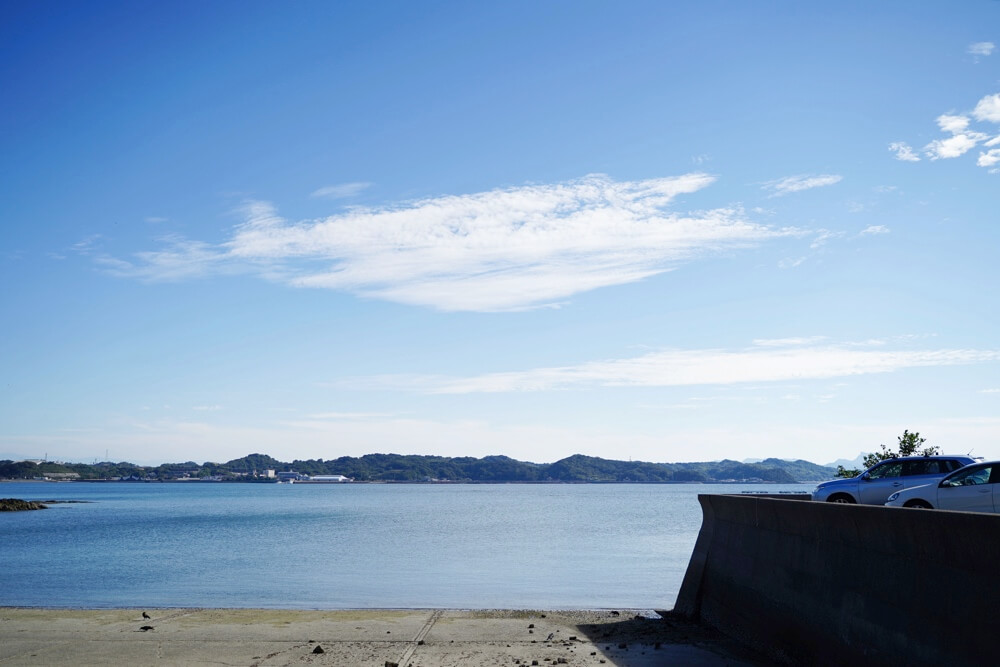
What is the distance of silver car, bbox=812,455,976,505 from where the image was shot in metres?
18.0

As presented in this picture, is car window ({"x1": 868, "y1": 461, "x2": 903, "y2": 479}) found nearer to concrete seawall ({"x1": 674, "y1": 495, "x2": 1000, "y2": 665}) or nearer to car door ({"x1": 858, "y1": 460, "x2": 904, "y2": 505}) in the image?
car door ({"x1": 858, "y1": 460, "x2": 904, "y2": 505})

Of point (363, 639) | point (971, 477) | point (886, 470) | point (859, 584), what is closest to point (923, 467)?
point (886, 470)

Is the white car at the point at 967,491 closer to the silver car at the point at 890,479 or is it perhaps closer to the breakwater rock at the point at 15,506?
the silver car at the point at 890,479

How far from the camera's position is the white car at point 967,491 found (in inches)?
528

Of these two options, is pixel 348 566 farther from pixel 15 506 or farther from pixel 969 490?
pixel 15 506

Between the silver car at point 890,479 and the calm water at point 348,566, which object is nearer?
the silver car at point 890,479

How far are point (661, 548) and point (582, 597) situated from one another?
788 inches

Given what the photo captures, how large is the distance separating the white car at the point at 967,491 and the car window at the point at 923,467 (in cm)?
393

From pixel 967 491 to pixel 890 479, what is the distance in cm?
487

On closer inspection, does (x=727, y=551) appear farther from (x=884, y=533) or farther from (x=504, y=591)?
(x=504, y=591)

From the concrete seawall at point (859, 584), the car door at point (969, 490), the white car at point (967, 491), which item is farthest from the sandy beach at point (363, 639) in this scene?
the car door at point (969, 490)

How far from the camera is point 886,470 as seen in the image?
746 inches

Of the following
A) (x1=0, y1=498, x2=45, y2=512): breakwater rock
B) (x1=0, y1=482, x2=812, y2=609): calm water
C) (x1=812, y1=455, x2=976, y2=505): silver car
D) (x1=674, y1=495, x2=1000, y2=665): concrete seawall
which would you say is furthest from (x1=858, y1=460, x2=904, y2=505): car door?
(x1=0, y1=498, x2=45, y2=512): breakwater rock

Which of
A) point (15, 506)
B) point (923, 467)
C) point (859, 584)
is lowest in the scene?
point (15, 506)
